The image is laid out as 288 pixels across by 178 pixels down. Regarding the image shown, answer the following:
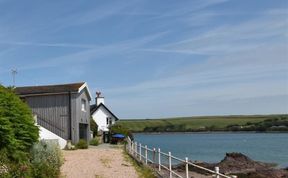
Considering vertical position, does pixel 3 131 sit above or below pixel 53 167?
above

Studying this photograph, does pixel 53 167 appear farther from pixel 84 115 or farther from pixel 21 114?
pixel 84 115

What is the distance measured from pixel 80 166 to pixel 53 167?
5771mm

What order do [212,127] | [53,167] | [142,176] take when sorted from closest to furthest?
1. [53,167]
2. [142,176]
3. [212,127]

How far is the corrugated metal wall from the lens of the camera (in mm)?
43594

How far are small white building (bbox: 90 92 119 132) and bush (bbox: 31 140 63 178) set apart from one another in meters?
42.9

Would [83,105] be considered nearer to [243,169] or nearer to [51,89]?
[51,89]

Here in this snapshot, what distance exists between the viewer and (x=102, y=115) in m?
64.8

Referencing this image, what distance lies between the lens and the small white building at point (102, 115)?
63.8 metres

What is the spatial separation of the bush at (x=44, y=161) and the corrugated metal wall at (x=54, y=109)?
74.6 ft

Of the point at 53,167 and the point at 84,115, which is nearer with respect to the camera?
the point at 53,167

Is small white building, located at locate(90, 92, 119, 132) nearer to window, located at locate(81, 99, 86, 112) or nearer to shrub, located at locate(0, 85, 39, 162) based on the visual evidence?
window, located at locate(81, 99, 86, 112)

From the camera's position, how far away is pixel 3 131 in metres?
18.9

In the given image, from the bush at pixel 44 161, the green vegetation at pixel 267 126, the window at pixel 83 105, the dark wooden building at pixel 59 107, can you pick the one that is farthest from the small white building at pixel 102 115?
the green vegetation at pixel 267 126

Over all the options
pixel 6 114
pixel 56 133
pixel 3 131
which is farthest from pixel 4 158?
pixel 56 133
